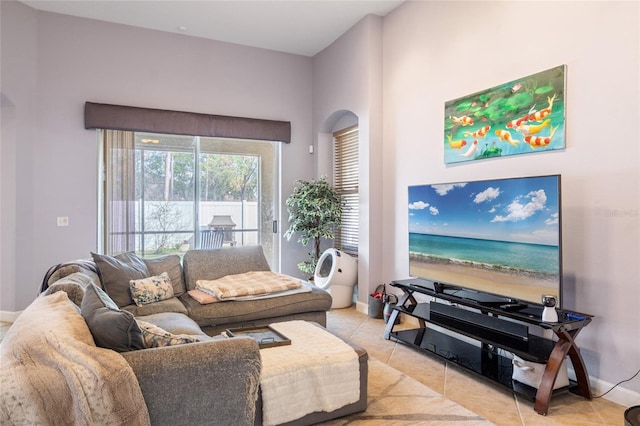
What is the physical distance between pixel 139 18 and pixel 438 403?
4934 millimetres

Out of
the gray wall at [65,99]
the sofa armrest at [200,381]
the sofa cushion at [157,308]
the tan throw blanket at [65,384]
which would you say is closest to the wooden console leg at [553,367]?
the sofa armrest at [200,381]

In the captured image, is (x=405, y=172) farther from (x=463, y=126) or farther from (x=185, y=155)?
(x=185, y=155)

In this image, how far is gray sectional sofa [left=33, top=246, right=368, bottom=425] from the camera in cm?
161

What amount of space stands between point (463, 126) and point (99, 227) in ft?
13.6

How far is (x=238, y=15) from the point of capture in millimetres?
4617

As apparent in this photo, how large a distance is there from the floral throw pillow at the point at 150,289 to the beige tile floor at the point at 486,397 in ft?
5.74

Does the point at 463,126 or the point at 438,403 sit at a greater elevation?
the point at 463,126

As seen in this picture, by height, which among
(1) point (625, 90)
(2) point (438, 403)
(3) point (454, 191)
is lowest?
(2) point (438, 403)

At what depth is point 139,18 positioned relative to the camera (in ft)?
15.4

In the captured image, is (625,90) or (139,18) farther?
(139,18)

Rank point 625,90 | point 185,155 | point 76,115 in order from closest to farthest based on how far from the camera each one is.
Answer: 1. point 625,90
2. point 76,115
3. point 185,155

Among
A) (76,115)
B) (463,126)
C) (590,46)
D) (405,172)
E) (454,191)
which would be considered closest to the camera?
(590,46)

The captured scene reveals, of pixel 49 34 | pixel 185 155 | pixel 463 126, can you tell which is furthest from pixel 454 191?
pixel 49 34

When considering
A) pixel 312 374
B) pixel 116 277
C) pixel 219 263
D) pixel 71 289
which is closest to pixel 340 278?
pixel 219 263
